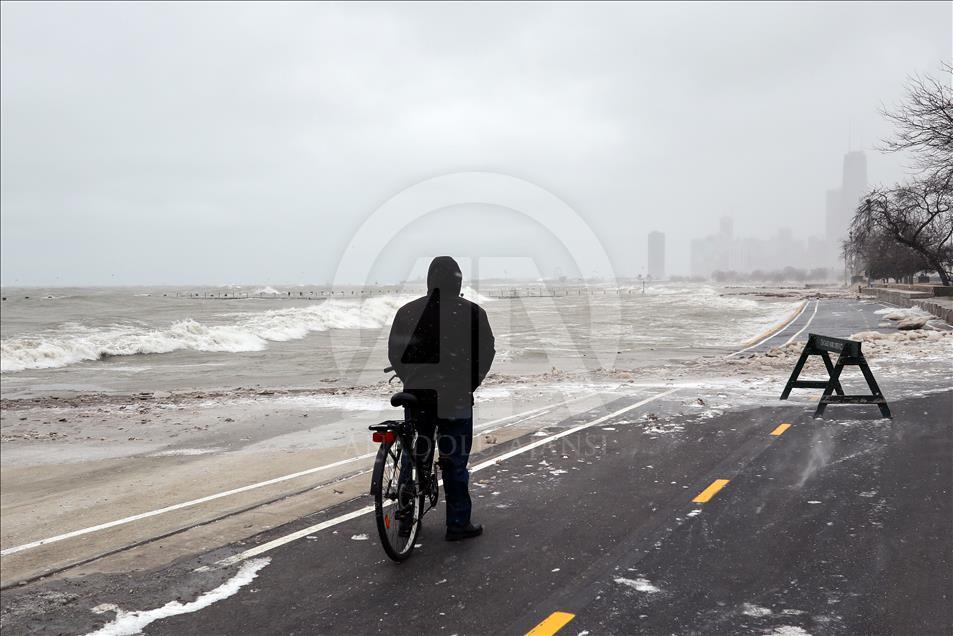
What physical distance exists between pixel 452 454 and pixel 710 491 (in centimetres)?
287

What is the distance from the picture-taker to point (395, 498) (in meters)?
5.01

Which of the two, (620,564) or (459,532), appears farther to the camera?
(459,532)

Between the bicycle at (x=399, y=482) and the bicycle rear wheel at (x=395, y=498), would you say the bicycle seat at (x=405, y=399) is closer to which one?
the bicycle at (x=399, y=482)

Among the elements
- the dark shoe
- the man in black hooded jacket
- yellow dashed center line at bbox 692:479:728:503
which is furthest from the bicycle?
yellow dashed center line at bbox 692:479:728:503

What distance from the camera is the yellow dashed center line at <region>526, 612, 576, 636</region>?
12.9 ft

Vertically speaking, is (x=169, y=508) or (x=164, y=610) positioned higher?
(x=164, y=610)

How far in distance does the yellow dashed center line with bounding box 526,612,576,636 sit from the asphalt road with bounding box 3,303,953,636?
1 cm

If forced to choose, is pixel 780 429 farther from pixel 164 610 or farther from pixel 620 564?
pixel 164 610

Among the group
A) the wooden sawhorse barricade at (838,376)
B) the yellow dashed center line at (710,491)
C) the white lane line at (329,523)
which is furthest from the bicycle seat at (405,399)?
the wooden sawhorse barricade at (838,376)

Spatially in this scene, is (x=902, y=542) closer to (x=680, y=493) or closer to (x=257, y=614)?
(x=680, y=493)

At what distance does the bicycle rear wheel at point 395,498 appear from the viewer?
4758 millimetres

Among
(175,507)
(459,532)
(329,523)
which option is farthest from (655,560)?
(175,507)

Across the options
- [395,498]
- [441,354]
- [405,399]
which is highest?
[441,354]

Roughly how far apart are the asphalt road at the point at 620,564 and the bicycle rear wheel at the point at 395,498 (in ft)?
0.62
